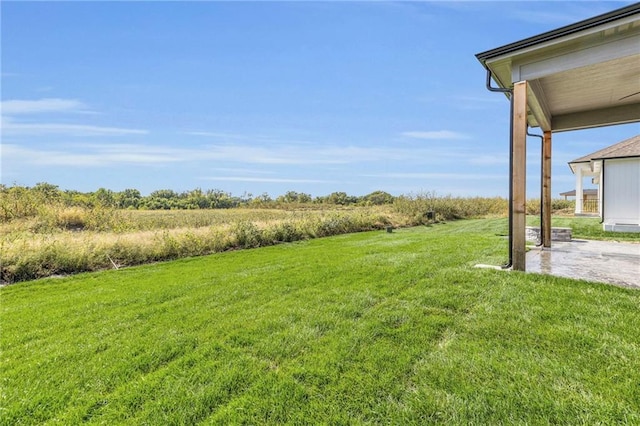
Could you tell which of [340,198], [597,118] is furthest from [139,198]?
[340,198]

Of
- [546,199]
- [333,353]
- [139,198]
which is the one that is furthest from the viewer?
[139,198]

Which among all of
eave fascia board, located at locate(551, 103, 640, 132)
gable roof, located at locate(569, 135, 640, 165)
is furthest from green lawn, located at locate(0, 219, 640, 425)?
gable roof, located at locate(569, 135, 640, 165)

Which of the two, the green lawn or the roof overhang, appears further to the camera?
the roof overhang

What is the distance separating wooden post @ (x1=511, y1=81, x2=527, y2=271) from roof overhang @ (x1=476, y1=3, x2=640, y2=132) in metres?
0.29

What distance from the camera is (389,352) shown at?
8.38 feet

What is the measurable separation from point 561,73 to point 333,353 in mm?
4981

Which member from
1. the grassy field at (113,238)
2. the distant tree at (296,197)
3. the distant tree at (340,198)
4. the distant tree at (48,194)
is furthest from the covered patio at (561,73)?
the distant tree at (340,198)

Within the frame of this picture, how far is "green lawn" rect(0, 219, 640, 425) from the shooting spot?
6.35 feet

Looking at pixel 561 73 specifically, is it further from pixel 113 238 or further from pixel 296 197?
pixel 296 197

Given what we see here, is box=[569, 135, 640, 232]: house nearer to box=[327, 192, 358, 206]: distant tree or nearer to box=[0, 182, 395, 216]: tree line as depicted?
box=[0, 182, 395, 216]: tree line

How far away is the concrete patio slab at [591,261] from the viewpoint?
4270mm

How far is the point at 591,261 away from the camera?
5.23 metres

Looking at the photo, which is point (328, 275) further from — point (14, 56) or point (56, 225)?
point (56, 225)

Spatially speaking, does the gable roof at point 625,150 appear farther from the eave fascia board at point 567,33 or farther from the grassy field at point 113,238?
the eave fascia board at point 567,33
